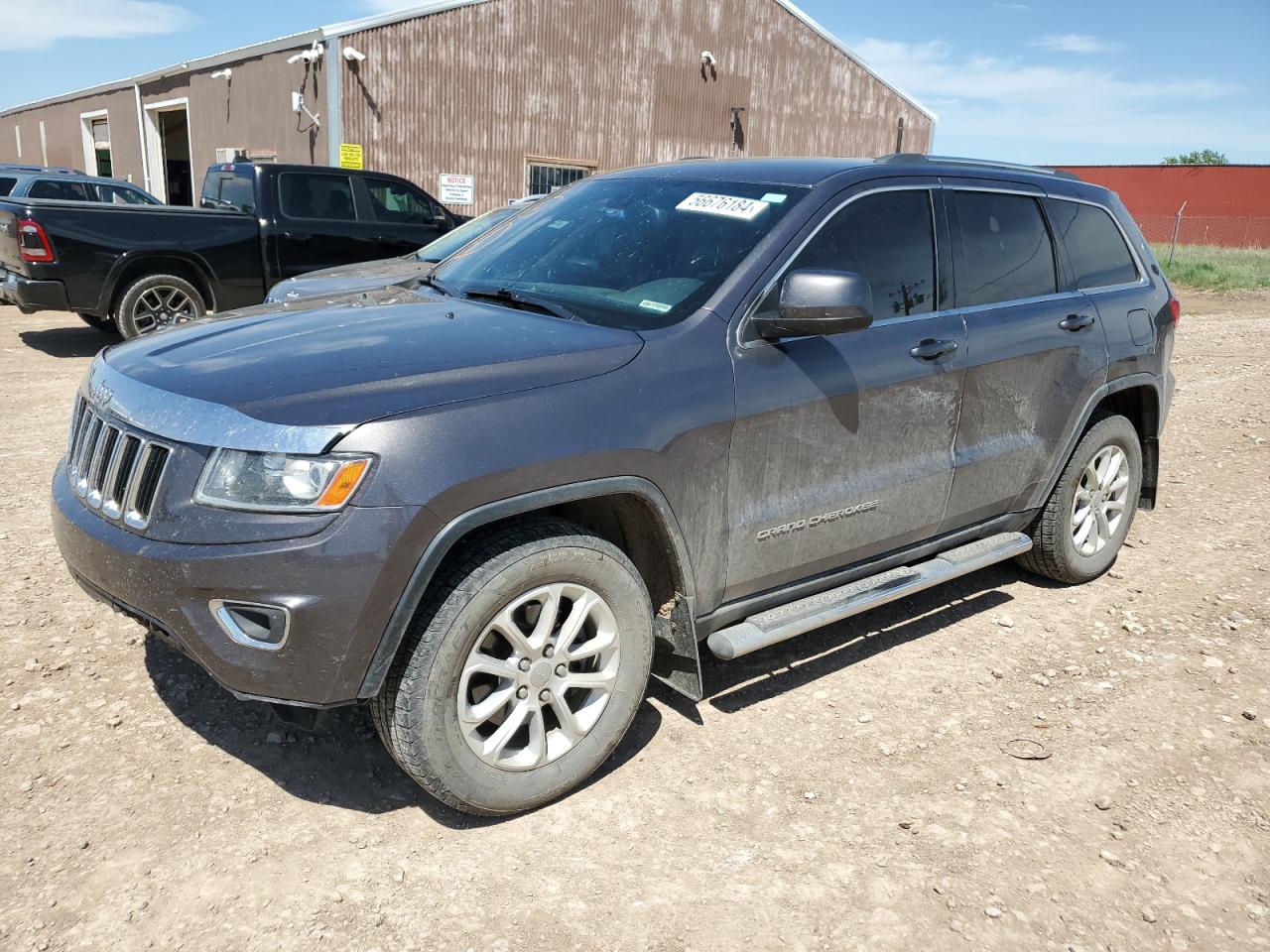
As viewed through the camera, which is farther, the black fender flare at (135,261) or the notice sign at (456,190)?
the notice sign at (456,190)

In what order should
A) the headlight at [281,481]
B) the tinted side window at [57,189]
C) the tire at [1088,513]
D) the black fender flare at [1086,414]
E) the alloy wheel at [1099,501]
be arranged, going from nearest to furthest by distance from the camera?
the headlight at [281,481] → the black fender flare at [1086,414] → the tire at [1088,513] → the alloy wheel at [1099,501] → the tinted side window at [57,189]

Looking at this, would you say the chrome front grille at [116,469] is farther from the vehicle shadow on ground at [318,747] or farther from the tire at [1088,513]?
the tire at [1088,513]

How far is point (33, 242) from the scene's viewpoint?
350 inches

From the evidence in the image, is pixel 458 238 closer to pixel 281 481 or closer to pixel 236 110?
pixel 281 481

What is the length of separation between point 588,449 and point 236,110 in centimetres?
2133

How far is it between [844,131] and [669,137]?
5559 mm

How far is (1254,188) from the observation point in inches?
1452

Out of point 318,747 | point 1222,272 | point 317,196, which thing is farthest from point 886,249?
point 1222,272

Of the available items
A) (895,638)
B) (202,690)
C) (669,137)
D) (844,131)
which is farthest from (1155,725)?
(844,131)

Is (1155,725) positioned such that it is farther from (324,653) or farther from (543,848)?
(324,653)

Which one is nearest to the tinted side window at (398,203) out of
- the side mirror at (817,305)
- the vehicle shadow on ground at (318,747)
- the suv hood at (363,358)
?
the suv hood at (363,358)

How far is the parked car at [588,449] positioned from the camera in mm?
2441

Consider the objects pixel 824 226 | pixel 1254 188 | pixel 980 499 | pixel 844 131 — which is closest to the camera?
pixel 824 226

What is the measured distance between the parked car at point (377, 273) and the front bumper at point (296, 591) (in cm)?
487
